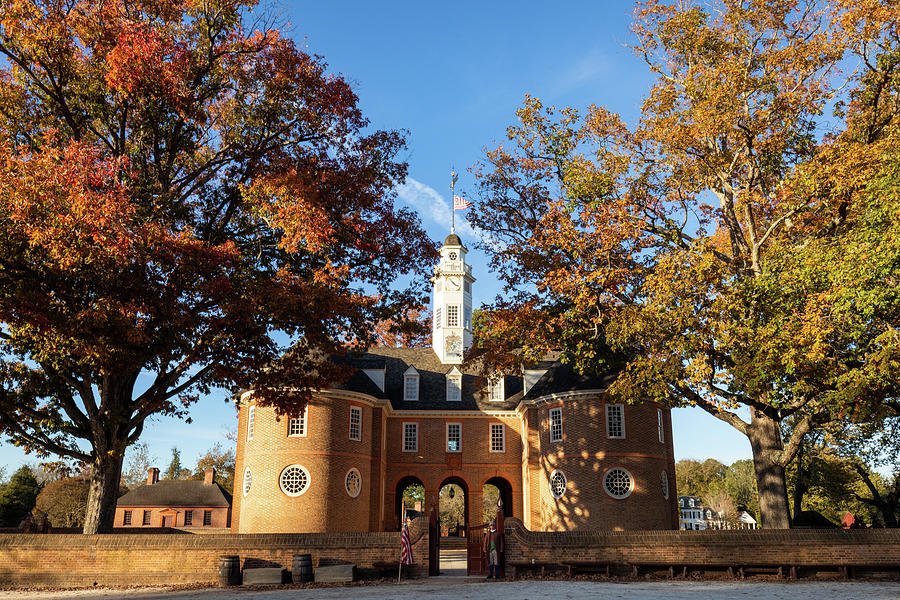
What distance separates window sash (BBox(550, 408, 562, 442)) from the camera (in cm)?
3189

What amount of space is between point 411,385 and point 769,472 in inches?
892

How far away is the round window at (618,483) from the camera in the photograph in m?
29.5

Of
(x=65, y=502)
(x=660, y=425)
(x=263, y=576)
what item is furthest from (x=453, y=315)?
(x=65, y=502)

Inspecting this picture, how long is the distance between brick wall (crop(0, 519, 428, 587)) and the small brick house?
4446 centimetres

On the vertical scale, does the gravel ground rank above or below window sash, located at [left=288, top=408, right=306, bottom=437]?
below

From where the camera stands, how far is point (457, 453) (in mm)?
37469

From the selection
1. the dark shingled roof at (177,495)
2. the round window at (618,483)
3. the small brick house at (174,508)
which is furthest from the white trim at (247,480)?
the dark shingled roof at (177,495)

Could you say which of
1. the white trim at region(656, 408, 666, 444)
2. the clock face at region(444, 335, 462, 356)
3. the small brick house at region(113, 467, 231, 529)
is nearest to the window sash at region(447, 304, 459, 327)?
the clock face at region(444, 335, 462, 356)

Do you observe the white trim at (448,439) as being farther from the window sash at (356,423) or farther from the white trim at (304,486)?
the white trim at (304,486)

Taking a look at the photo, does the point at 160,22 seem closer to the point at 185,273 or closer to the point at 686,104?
the point at 185,273

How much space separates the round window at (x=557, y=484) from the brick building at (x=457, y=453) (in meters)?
0.05

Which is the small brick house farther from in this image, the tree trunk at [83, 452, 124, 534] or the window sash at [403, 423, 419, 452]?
the tree trunk at [83, 452, 124, 534]

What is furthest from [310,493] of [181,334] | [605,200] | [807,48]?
[807,48]

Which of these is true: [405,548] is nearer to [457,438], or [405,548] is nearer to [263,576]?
[263,576]
